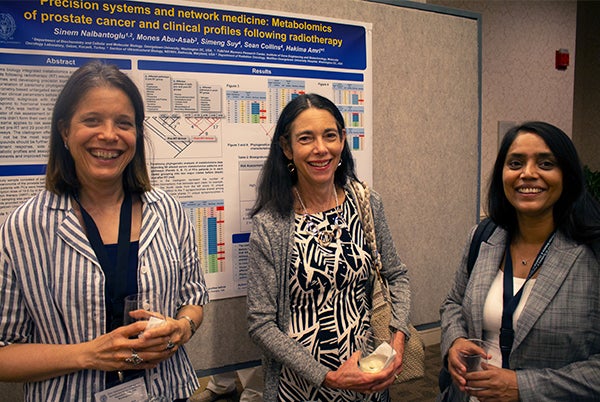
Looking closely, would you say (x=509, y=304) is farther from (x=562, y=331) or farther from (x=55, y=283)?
(x=55, y=283)

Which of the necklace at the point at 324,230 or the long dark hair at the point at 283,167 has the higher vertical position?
the long dark hair at the point at 283,167

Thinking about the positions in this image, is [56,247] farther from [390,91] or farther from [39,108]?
[390,91]

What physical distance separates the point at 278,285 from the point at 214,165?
63 cm

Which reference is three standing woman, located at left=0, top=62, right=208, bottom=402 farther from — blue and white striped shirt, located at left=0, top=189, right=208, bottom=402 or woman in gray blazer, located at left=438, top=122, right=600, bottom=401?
woman in gray blazer, located at left=438, top=122, right=600, bottom=401

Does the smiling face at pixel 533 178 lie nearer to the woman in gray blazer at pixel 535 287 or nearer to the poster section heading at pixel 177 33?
the woman in gray blazer at pixel 535 287

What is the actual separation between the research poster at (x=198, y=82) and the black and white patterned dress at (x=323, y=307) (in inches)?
19.4

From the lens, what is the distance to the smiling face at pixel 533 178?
134cm

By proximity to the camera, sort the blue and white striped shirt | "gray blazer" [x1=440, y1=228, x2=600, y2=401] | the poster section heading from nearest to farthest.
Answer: the blue and white striped shirt → "gray blazer" [x1=440, y1=228, x2=600, y2=401] → the poster section heading

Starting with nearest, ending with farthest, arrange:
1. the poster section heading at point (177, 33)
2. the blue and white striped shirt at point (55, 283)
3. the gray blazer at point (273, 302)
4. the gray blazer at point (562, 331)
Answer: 1. the blue and white striped shirt at point (55, 283)
2. the gray blazer at point (562, 331)
3. the gray blazer at point (273, 302)
4. the poster section heading at point (177, 33)

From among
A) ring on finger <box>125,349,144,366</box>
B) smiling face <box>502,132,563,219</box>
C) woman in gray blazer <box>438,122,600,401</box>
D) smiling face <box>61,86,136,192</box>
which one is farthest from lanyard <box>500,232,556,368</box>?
smiling face <box>61,86,136,192</box>

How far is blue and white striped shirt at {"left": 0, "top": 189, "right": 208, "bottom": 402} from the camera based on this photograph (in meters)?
1.05

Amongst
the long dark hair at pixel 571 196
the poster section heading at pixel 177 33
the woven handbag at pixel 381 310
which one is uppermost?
the poster section heading at pixel 177 33

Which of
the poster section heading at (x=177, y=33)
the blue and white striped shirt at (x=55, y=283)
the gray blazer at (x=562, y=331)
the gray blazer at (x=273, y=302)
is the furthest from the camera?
the poster section heading at (x=177, y=33)

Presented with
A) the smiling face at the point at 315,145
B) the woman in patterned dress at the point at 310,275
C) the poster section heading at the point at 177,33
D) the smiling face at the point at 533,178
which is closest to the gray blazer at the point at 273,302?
the woman in patterned dress at the point at 310,275
